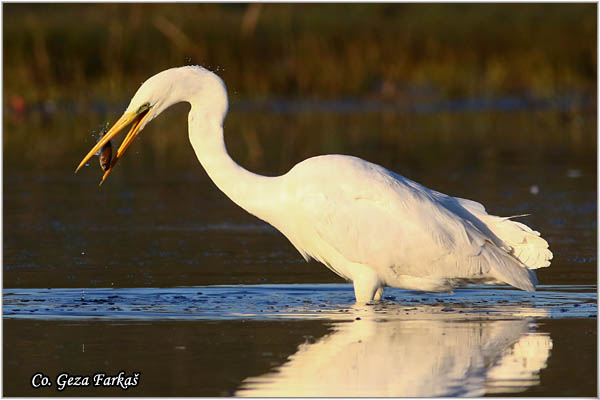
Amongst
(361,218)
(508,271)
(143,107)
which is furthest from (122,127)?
(508,271)

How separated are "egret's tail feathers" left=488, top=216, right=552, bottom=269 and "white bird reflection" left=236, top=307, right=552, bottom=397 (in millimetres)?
629

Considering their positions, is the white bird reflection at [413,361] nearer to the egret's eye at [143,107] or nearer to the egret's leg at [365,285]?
the egret's leg at [365,285]

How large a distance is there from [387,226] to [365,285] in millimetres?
416

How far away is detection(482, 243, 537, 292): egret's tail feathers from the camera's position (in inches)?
325

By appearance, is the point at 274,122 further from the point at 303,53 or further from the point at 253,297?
the point at 253,297

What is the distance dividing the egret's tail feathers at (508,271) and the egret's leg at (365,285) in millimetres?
744

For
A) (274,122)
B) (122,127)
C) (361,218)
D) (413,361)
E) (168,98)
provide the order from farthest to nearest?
(274,122)
(168,98)
(122,127)
(361,218)
(413,361)

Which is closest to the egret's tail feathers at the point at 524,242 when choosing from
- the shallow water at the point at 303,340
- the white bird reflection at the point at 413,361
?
the shallow water at the point at 303,340

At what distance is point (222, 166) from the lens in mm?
8547

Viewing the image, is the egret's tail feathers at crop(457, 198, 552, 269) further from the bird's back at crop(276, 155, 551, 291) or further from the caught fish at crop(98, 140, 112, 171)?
the caught fish at crop(98, 140, 112, 171)

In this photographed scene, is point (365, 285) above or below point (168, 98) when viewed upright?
below

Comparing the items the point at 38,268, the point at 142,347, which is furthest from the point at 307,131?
the point at 142,347

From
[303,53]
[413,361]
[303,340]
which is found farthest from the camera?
[303,53]

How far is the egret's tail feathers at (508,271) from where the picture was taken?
27.1 ft
